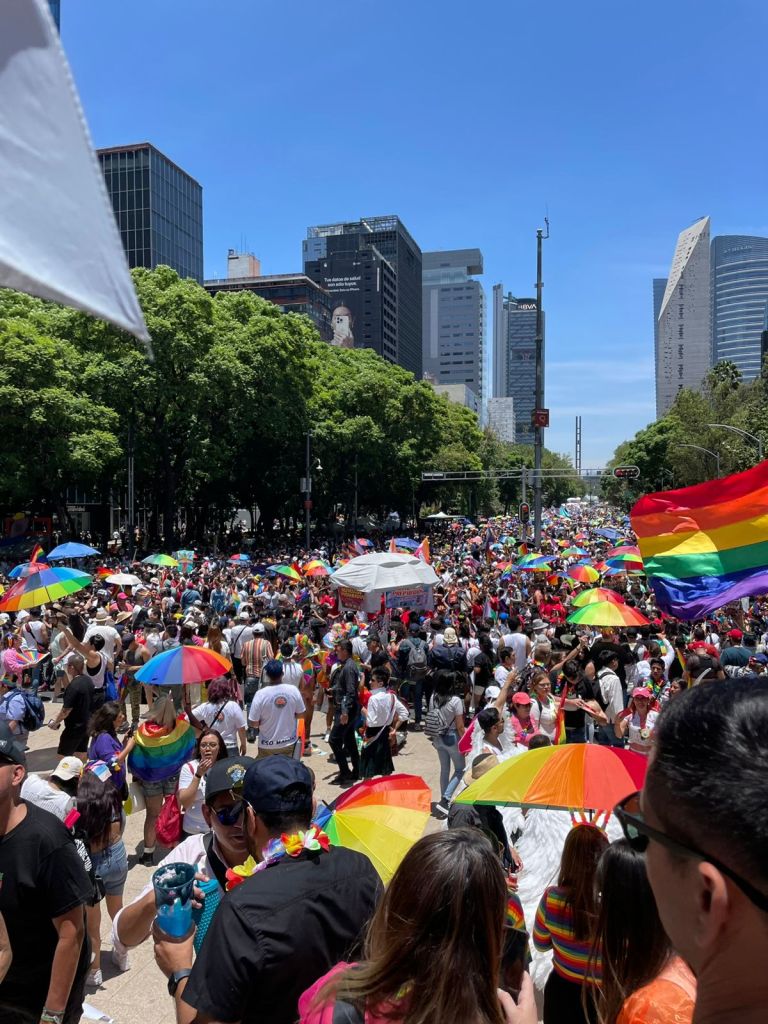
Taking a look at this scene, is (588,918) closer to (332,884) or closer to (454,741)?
(332,884)

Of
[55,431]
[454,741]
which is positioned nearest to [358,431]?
[55,431]

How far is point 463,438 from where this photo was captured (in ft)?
245

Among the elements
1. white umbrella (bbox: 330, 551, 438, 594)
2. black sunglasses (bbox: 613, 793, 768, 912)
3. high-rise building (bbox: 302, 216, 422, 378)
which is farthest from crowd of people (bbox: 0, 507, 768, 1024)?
high-rise building (bbox: 302, 216, 422, 378)

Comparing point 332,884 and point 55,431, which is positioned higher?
point 55,431

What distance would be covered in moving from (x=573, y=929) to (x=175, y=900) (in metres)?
1.50

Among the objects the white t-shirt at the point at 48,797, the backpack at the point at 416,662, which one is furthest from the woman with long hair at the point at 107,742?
the backpack at the point at 416,662

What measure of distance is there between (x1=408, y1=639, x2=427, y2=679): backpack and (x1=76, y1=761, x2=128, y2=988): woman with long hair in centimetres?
687

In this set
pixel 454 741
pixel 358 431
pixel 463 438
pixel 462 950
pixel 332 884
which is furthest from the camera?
pixel 463 438

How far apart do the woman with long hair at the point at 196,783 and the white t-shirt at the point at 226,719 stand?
62.7 inches

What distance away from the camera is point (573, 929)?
3117 mm

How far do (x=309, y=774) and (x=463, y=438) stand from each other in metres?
72.6

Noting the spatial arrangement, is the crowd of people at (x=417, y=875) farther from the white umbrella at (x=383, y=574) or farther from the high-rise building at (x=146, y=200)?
the high-rise building at (x=146, y=200)

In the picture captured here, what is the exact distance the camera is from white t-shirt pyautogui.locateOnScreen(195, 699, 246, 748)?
730cm

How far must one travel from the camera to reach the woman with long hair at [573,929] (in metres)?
2.92
